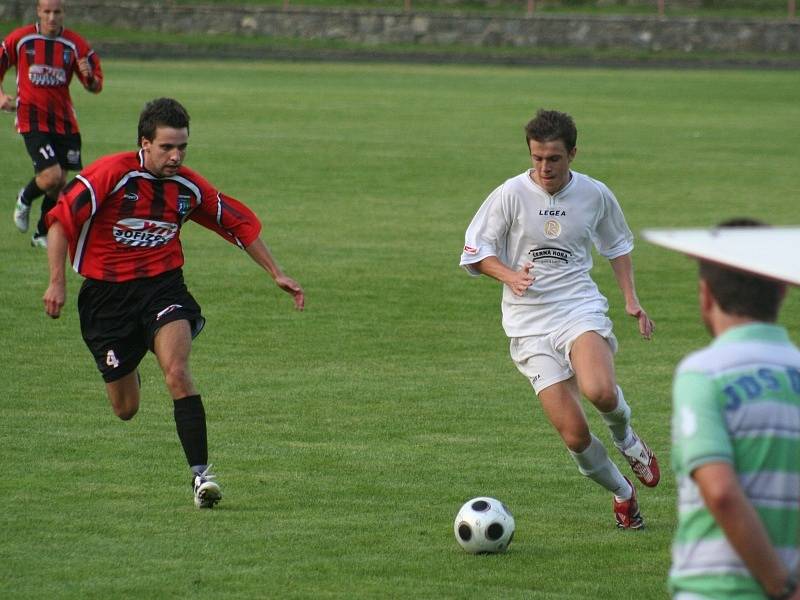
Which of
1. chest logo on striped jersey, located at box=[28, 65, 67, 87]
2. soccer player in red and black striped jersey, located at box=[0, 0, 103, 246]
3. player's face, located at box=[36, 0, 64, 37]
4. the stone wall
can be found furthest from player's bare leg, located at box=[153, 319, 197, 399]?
the stone wall

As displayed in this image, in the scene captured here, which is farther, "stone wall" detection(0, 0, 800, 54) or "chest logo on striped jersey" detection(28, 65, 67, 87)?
"stone wall" detection(0, 0, 800, 54)

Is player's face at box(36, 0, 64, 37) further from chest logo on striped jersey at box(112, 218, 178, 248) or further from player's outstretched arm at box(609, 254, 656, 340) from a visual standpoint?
player's outstretched arm at box(609, 254, 656, 340)

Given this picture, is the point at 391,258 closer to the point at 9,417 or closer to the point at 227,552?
the point at 9,417

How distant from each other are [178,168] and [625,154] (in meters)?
16.4

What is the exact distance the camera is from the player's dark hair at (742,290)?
358 centimetres

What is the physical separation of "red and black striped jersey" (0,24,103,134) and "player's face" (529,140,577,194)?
9.13m

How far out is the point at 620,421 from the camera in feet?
23.8

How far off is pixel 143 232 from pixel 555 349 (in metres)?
A: 2.24

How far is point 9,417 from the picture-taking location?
915cm

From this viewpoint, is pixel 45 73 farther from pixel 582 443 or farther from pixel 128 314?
pixel 582 443

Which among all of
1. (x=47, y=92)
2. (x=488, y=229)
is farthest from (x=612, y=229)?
(x=47, y=92)

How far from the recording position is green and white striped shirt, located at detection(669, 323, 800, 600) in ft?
11.6

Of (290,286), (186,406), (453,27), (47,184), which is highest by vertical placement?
(290,286)

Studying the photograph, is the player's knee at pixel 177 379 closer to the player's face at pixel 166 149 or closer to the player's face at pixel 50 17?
the player's face at pixel 166 149
